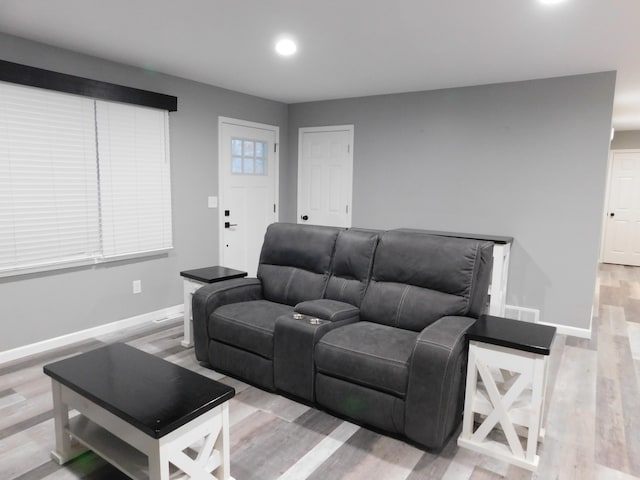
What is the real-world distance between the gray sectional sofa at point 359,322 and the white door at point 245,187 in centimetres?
154

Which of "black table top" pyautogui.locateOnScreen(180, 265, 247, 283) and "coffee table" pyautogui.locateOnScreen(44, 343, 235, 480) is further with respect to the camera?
"black table top" pyautogui.locateOnScreen(180, 265, 247, 283)

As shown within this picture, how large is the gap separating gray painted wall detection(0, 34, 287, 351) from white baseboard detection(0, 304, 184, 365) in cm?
4

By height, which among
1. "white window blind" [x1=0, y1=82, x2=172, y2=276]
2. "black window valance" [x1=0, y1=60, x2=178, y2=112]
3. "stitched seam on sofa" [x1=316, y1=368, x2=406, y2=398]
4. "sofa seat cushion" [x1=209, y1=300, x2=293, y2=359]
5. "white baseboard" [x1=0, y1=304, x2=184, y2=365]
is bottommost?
"white baseboard" [x1=0, y1=304, x2=184, y2=365]

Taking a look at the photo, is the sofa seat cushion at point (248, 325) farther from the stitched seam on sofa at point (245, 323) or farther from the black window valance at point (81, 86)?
the black window valance at point (81, 86)

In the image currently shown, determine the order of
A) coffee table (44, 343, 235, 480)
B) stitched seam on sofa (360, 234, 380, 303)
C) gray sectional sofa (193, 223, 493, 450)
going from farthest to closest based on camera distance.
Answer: stitched seam on sofa (360, 234, 380, 303), gray sectional sofa (193, 223, 493, 450), coffee table (44, 343, 235, 480)

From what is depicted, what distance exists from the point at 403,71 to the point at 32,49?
116 inches

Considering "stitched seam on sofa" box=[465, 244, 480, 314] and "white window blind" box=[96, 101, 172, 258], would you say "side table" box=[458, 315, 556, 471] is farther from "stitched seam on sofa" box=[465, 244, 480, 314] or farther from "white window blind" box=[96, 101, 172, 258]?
"white window blind" box=[96, 101, 172, 258]

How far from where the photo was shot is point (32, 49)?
3.17 metres

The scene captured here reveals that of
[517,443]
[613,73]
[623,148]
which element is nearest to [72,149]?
[517,443]

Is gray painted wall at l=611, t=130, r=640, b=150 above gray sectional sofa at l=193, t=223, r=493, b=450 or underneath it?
above

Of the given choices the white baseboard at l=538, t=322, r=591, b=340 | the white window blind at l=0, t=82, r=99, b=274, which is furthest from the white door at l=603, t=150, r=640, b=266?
the white window blind at l=0, t=82, r=99, b=274

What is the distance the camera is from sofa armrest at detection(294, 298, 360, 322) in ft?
8.77

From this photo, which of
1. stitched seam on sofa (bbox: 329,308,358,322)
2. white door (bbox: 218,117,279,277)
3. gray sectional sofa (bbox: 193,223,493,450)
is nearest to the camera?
gray sectional sofa (bbox: 193,223,493,450)

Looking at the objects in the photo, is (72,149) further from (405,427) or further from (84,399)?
(405,427)
